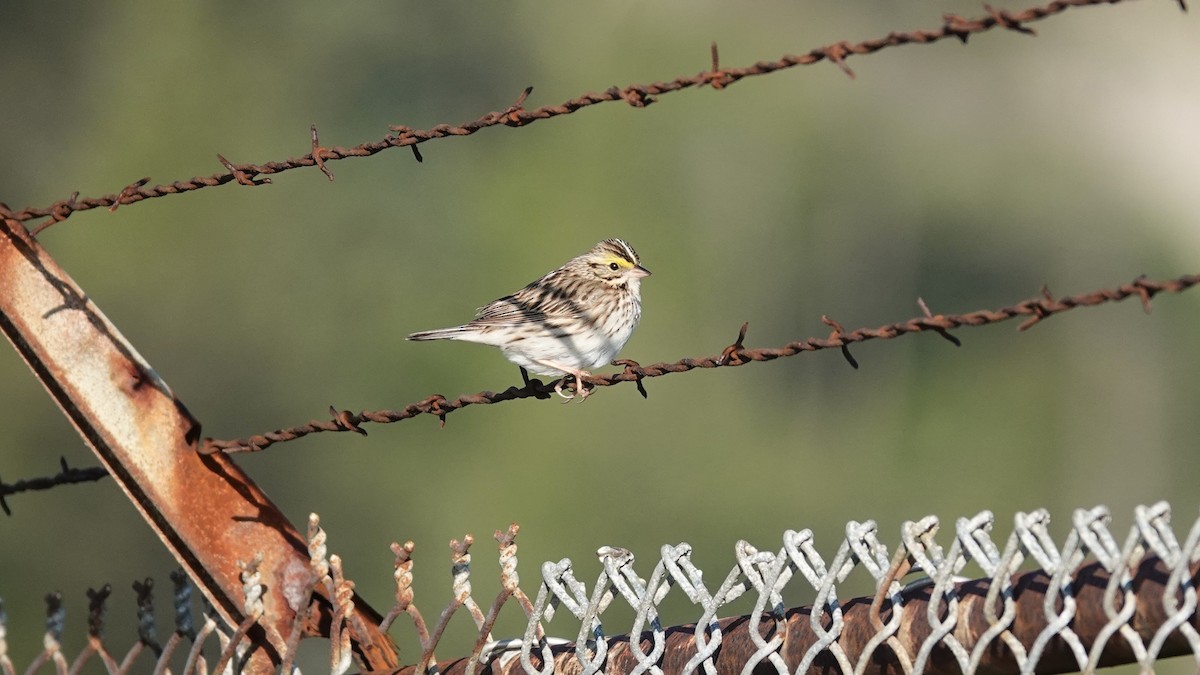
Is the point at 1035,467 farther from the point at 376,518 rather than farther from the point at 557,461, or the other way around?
the point at 376,518

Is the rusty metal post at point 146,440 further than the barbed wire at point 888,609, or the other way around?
the rusty metal post at point 146,440

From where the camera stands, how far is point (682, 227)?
32.7 m

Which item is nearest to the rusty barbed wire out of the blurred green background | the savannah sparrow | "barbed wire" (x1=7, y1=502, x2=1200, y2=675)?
"barbed wire" (x1=7, y1=502, x2=1200, y2=675)

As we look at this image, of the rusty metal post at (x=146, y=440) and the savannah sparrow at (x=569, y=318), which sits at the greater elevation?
the savannah sparrow at (x=569, y=318)

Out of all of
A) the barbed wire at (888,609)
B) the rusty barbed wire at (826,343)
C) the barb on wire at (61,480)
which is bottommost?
the barbed wire at (888,609)

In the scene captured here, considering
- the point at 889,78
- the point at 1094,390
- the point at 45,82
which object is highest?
the point at 45,82

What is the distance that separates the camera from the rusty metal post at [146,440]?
3994 mm

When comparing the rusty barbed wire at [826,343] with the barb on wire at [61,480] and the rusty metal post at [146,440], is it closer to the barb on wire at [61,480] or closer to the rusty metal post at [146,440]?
the rusty metal post at [146,440]

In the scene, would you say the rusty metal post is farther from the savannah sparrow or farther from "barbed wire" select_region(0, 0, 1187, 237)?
the savannah sparrow

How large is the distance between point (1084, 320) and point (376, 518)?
17.3 m

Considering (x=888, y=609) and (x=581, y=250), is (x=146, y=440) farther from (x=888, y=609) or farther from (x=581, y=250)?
(x=581, y=250)

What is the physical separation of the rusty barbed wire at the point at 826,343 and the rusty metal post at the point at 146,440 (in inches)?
4.1

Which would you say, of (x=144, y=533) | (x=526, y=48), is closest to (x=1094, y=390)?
(x=526, y=48)

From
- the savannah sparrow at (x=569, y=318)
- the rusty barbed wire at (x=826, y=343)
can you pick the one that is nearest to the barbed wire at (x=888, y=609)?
the rusty barbed wire at (x=826, y=343)
